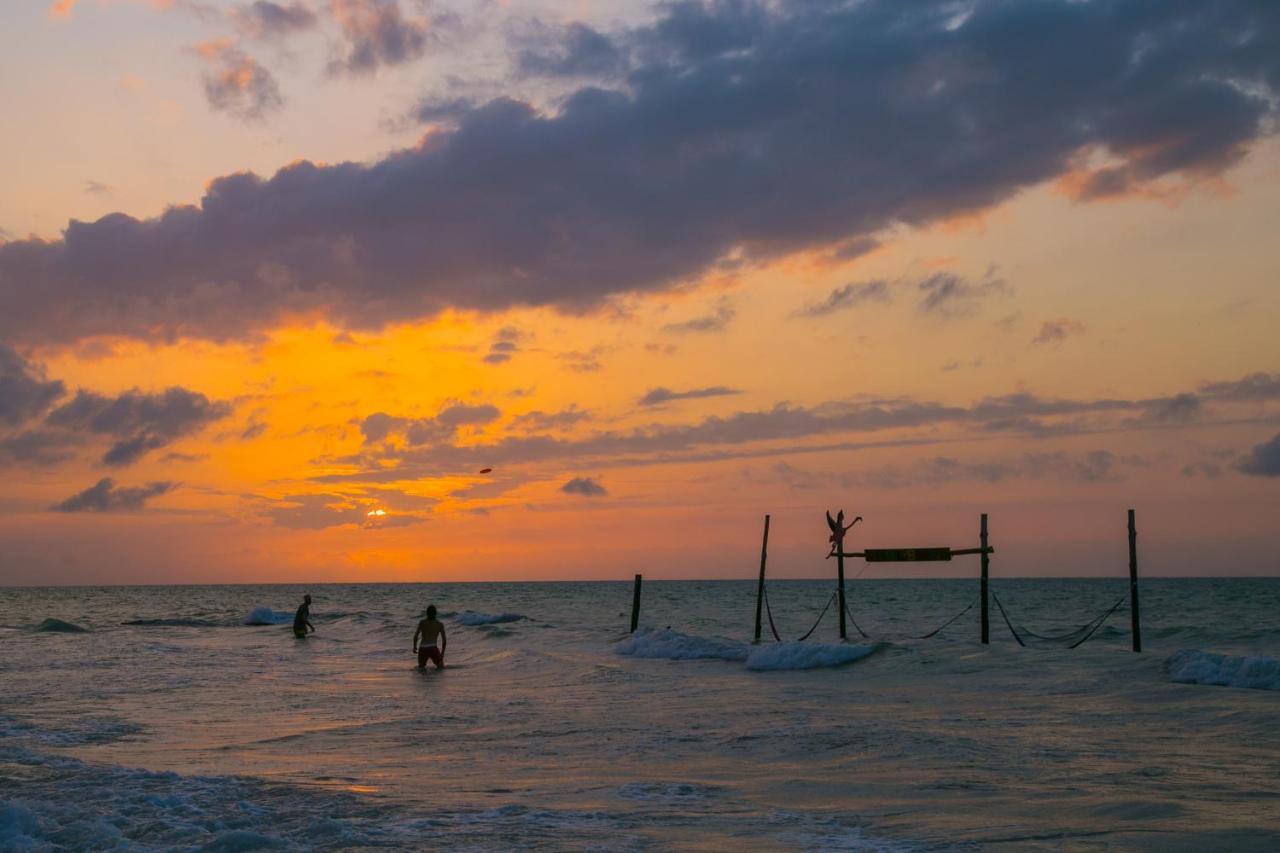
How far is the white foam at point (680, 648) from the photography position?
31.5 metres

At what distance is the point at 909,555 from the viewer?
31.3 m

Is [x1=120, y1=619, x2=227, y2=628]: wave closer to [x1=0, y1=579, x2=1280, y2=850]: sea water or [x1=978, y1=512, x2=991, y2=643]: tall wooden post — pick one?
[x1=0, y1=579, x2=1280, y2=850]: sea water

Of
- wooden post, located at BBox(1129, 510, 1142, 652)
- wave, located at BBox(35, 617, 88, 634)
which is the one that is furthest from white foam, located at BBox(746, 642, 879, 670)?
wave, located at BBox(35, 617, 88, 634)

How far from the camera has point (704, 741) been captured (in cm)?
1514

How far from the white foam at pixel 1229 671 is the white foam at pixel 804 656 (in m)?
7.98

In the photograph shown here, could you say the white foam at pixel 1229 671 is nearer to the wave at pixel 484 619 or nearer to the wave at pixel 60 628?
the wave at pixel 484 619

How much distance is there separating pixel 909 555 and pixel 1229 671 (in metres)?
10.5

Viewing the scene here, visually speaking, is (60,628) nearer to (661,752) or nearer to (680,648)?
(680,648)

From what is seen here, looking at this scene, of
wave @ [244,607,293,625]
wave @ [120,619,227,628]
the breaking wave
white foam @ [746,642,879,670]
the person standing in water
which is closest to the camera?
white foam @ [746,642,879,670]

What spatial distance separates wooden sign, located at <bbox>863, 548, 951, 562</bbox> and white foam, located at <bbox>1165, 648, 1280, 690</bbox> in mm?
8295

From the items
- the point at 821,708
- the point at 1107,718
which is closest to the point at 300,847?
the point at 821,708

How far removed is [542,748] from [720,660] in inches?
664

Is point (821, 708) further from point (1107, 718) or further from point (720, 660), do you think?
point (720, 660)

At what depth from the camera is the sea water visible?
9.68 metres
